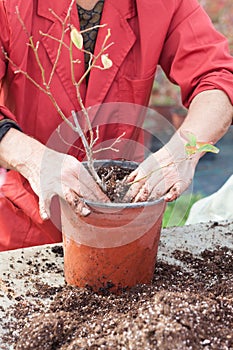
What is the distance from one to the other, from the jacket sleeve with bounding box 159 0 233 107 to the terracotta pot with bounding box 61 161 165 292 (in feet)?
1.65

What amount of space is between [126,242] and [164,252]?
1.04 feet

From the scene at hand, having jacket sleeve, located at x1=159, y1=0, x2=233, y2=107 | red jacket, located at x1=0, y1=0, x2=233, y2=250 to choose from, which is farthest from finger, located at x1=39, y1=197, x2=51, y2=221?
jacket sleeve, located at x1=159, y1=0, x2=233, y2=107

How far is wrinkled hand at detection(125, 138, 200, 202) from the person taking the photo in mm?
1357

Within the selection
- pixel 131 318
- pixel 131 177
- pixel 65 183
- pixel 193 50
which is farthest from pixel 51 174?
pixel 193 50

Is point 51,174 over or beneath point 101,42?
beneath

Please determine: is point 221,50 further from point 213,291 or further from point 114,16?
point 213,291

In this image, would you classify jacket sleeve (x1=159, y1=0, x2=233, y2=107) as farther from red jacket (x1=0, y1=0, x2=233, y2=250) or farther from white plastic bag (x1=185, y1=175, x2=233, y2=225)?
white plastic bag (x1=185, y1=175, x2=233, y2=225)

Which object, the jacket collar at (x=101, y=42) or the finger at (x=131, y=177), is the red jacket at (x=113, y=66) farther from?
the finger at (x=131, y=177)

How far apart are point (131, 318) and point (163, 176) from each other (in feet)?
1.18

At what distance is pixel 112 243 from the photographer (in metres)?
1.34

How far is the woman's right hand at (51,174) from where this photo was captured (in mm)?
1331

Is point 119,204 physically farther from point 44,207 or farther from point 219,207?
point 219,207

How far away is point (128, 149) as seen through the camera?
5.90 ft

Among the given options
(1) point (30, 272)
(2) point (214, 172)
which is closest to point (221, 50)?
(1) point (30, 272)
